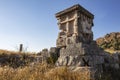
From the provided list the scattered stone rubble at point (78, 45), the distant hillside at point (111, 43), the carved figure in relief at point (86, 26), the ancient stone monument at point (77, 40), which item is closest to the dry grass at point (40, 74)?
the scattered stone rubble at point (78, 45)

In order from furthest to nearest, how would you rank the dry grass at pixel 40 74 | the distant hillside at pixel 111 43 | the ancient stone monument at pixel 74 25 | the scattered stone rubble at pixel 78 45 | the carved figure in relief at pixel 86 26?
the distant hillside at pixel 111 43
the carved figure in relief at pixel 86 26
the ancient stone monument at pixel 74 25
the scattered stone rubble at pixel 78 45
the dry grass at pixel 40 74

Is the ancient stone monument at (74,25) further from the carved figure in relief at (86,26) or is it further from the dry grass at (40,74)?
the dry grass at (40,74)

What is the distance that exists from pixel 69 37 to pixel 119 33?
22214 millimetres

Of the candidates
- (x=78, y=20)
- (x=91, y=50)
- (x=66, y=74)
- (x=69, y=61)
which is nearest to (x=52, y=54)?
(x=69, y=61)

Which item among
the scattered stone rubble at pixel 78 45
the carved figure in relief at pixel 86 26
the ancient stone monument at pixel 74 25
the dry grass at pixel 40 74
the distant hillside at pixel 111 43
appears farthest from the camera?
the distant hillside at pixel 111 43

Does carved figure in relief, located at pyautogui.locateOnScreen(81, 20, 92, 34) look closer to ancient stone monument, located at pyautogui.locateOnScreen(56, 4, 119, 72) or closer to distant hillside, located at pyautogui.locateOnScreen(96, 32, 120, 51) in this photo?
ancient stone monument, located at pyautogui.locateOnScreen(56, 4, 119, 72)

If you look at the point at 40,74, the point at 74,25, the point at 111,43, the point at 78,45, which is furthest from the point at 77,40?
the point at 111,43

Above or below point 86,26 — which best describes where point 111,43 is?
above

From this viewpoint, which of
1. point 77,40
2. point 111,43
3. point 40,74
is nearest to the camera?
point 40,74

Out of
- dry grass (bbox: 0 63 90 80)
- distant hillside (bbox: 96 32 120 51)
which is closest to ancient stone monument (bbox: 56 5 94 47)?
dry grass (bbox: 0 63 90 80)

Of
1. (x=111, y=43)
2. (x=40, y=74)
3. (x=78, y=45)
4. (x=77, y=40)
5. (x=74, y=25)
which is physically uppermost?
(x=111, y=43)

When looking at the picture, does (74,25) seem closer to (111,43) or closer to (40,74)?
(40,74)

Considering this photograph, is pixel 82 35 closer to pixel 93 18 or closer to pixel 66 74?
pixel 93 18

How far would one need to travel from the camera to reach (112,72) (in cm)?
592
